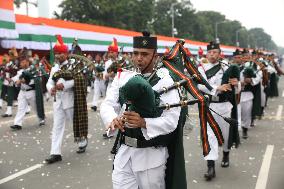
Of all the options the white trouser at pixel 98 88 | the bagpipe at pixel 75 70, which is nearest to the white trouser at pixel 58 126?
the bagpipe at pixel 75 70

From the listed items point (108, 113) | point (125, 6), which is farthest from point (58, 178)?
point (125, 6)

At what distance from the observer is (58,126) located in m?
7.99

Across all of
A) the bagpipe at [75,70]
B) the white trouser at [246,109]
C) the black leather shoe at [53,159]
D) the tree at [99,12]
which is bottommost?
the black leather shoe at [53,159]

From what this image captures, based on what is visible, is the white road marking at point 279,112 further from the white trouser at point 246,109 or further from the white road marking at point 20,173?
the white road marking at point 20,173

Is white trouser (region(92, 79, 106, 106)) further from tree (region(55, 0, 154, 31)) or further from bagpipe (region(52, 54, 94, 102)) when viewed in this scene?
tree (region(55, 0, 154, 31))

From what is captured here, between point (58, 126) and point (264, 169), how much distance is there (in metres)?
3.59

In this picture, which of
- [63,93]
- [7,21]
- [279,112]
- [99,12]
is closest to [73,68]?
[63,93]

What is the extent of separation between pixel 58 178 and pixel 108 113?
11.1 feet

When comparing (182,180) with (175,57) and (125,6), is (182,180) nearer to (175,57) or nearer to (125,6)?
(175,57)

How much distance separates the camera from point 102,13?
230 feet

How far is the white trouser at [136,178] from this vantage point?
3.68 m

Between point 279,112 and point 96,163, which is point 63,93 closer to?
point 96,163

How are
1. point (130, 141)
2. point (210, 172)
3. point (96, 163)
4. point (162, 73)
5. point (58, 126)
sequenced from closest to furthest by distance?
point (130, 141), point (162, 73), point (210, 172), point (96, 163), point (58, 126)

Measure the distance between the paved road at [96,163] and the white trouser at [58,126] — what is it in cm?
29
